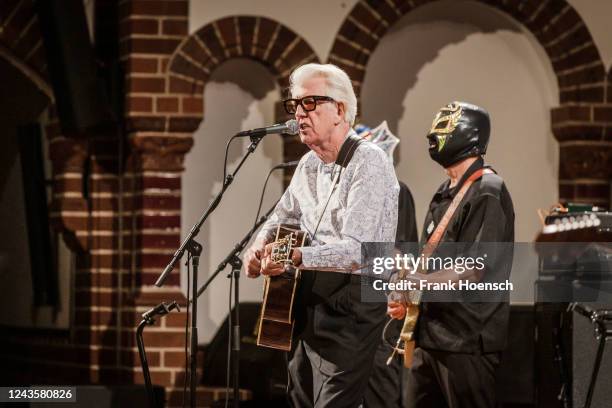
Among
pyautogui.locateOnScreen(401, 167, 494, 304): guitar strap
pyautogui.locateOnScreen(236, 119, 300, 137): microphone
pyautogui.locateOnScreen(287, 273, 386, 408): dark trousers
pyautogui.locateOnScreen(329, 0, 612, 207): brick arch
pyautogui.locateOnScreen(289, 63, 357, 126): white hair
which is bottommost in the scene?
pyautogui.locateOnScreen(287, 273, 386, 408): dark trousers

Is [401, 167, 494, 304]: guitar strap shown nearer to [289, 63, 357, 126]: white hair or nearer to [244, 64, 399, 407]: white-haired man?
[244, 64, 399, 407]: white-haired man

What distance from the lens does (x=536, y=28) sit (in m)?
7.09

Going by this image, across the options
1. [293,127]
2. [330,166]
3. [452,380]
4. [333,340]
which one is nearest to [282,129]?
[293,127]

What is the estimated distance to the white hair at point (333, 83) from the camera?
3729mm

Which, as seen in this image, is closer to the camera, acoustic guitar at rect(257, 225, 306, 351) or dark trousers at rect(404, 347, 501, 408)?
acoustic guitar at rect(257, 225, 306, 351)

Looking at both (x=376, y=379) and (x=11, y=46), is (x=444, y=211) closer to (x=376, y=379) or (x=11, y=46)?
(x=376, y=379)

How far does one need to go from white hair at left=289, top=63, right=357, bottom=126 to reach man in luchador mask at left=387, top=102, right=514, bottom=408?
73 centimetres

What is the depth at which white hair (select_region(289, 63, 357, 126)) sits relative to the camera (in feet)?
12.2

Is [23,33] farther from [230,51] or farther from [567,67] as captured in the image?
[567,67]

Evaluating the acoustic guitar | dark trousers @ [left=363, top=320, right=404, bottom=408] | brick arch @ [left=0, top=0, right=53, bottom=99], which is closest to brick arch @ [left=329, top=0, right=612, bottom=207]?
brick arch @ [left=0, top=0, right=53, bottom=99]

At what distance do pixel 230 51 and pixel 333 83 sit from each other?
3202mm

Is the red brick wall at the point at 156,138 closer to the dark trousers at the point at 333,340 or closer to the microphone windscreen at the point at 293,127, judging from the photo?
the microphone windscreen at the point at 293,127

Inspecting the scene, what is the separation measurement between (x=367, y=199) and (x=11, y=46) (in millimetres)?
4226

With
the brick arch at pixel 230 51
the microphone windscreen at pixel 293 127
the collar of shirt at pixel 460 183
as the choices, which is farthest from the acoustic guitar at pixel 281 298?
the brick arch at pixel 230 51
